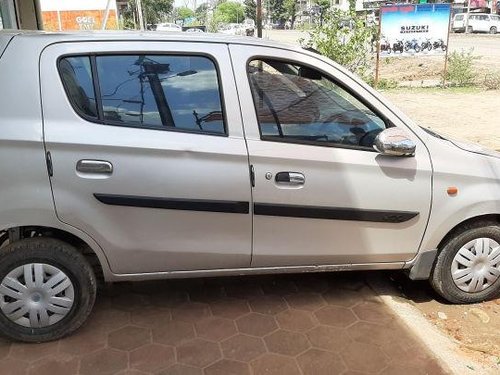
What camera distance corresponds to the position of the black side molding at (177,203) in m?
2.84

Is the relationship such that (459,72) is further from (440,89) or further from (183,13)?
(183,13)

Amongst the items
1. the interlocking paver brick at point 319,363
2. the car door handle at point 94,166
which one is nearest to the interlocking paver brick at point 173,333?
the interlocking paver brick at point 319,363

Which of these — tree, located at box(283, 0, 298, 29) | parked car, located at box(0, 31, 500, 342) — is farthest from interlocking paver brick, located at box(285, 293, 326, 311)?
tree, located at box(283, 0, 298, 29)

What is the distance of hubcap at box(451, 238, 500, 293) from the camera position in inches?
133

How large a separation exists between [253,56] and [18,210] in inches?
60.7

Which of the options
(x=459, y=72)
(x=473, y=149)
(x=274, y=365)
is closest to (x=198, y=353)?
(x=274, y=365)

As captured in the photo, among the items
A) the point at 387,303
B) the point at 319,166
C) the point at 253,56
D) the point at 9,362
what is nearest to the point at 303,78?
the point at 253,56

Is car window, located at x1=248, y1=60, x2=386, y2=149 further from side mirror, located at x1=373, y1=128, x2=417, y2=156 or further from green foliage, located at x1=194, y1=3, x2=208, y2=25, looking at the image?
green foliage, located at x1=194, y1=3, x2=208, y2=25

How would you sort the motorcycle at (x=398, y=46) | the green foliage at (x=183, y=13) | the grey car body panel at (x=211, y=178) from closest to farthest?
the grey car body panel at (x=211, y=178) < the motorcycle at (x=398, y=46) < the green foliage at (x=183, y=13)

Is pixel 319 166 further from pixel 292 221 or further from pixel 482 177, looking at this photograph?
pixel 482 177

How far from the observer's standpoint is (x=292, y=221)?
3.06m

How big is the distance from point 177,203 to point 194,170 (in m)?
0.21

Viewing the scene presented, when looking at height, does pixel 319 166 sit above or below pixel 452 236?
above

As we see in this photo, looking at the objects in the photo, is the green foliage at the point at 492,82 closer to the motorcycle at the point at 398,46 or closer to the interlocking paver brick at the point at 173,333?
the motorcycle at the point at 398,46
